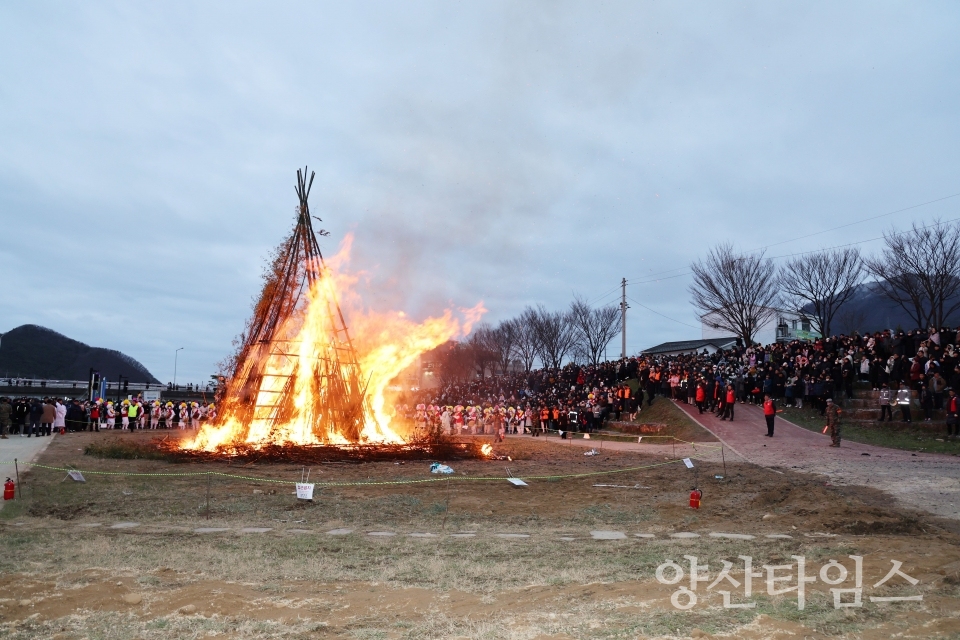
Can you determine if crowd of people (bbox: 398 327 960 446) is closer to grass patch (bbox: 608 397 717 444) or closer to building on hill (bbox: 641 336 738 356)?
grass patch (bbox: 608 397 717 444)

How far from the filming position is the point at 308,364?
22.3m

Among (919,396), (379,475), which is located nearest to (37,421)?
(379,475)

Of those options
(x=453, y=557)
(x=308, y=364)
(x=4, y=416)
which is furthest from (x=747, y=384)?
(x=4, y=416)

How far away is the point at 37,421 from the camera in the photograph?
31.5 m

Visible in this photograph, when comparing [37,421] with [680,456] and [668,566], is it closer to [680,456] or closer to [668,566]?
[680,456]

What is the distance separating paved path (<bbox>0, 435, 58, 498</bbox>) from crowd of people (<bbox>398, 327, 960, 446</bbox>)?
41.6 ft

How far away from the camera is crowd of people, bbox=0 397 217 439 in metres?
31.5

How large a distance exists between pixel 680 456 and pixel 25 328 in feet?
321

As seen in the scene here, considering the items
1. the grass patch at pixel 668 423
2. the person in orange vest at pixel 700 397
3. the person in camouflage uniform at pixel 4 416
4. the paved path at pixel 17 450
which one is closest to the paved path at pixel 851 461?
the grass patch at pixel 668 423

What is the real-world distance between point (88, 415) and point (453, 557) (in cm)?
3569

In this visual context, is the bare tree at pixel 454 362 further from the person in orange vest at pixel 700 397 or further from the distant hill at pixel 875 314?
the distant hill at pixel 875 314

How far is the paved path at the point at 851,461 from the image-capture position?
43.8ft

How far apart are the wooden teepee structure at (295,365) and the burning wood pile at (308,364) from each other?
0.11 ft

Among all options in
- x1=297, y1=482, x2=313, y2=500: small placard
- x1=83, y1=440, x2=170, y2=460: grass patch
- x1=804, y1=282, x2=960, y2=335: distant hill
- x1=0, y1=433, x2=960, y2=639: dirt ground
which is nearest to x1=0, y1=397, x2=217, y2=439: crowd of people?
x1=83, y1=440, x2=170, y2=460: grass patch
